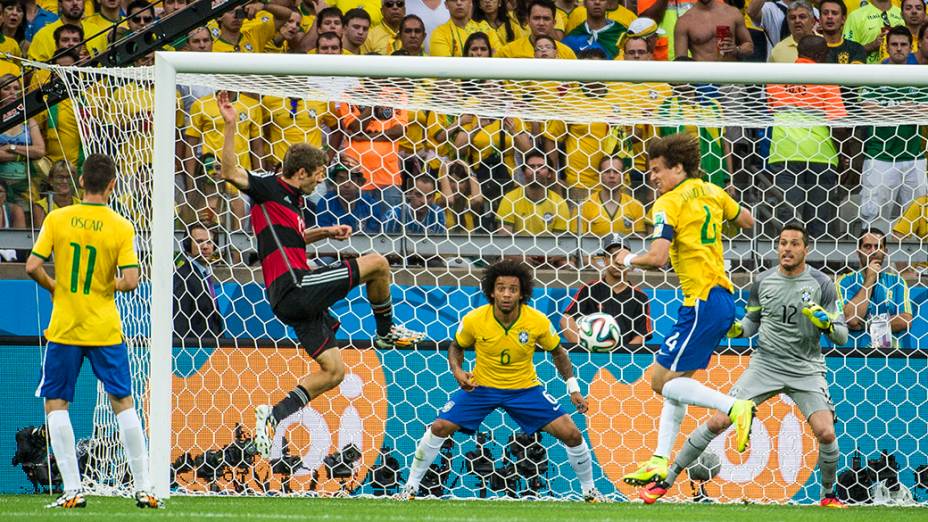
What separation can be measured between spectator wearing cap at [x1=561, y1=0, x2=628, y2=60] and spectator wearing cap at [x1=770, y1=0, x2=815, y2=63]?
1.36m

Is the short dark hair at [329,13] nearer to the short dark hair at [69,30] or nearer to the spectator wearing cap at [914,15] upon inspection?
the short dark hair at [69,30]

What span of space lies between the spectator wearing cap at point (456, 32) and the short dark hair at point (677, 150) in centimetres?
→ 448

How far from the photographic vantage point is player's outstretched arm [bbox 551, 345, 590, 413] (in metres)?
8.24

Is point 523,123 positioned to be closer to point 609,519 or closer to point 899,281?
point 899,281

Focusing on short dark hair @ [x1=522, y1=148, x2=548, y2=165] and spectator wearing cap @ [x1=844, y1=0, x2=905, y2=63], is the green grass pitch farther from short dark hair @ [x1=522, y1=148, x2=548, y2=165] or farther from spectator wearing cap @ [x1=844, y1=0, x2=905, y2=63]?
spectator wearing cap @ [x1=844, y1=0, x2=905, y2=63]

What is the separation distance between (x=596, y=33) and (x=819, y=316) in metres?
4.70

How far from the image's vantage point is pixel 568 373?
27.5ft

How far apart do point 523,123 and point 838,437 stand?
10.6 ft

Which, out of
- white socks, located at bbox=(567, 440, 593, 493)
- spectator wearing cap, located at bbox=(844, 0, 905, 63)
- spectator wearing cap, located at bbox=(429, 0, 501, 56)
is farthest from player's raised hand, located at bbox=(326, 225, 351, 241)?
spectator wearing cap, located at bbox=(844, 0, 905, 63)

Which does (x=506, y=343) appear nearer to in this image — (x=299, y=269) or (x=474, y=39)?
(x=299, y=269)

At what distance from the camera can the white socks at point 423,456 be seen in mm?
8297

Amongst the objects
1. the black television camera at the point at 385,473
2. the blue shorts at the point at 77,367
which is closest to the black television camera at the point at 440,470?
the black television camera at the point at 385,473

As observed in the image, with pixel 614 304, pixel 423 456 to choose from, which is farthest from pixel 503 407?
pixel 614 304

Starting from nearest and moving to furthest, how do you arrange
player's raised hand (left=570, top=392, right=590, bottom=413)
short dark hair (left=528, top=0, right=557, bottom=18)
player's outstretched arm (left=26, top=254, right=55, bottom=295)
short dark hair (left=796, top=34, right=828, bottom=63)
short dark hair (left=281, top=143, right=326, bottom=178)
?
1. player's outstretched arm (left=26, top=254, right=55, bottom=295)
2. short dark hair (left=281, top=143, right=326, bottom=178)
3. player's raised hand (left=570, top=392, right=590, bottom=413)
4. short dark hair (left=796, top=34, right=828, bottom=63)
5. short dark hair (left=528, top=0, right=557, bottom=18)
